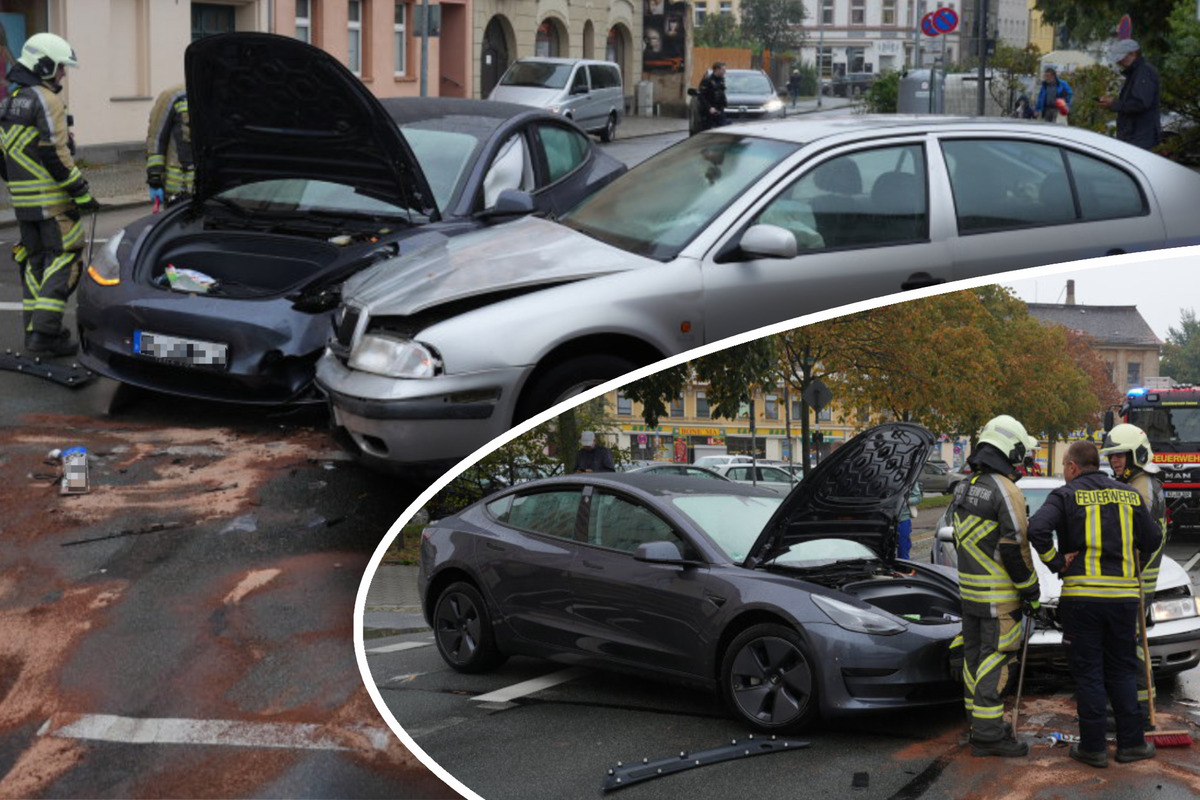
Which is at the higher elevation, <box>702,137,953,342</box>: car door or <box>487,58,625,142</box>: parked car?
<box>487,58,625,142</box>: parked car

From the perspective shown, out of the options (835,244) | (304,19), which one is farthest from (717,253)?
(304,19)

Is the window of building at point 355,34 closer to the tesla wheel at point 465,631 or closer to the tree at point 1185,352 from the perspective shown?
the tesla wheel at point 465,631

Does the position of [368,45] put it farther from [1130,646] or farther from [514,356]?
[1130,646]

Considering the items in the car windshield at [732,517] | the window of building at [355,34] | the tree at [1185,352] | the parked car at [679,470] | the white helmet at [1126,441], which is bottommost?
the car windshield at [732,517]

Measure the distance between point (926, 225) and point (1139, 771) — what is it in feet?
15.6

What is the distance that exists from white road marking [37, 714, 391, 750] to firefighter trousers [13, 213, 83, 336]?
5990mm

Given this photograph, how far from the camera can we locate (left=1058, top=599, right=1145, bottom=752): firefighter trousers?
3126 millimetres

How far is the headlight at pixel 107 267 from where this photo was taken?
9945 mm

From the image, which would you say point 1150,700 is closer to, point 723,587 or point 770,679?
point 770,679

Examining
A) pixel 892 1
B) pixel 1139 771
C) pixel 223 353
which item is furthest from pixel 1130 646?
pixel 892 1

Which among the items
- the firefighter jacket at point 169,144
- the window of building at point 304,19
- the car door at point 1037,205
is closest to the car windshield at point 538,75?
the window of building at point 304,19

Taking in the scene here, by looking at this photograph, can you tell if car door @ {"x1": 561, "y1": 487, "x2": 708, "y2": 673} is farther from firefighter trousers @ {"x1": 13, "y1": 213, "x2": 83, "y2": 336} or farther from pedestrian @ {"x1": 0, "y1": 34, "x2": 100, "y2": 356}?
firefighter trousers @ {"x1": 13, "y1": 213, "x2": 83, "y2": 336}

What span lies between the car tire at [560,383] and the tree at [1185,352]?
3.34m

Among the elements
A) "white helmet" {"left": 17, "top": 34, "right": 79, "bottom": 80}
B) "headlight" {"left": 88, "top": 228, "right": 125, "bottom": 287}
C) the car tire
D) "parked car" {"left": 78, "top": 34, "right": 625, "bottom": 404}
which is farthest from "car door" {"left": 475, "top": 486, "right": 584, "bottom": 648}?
"white helmet" {"left": 17, "top": 34, "right": 79, "bottom": 80}
